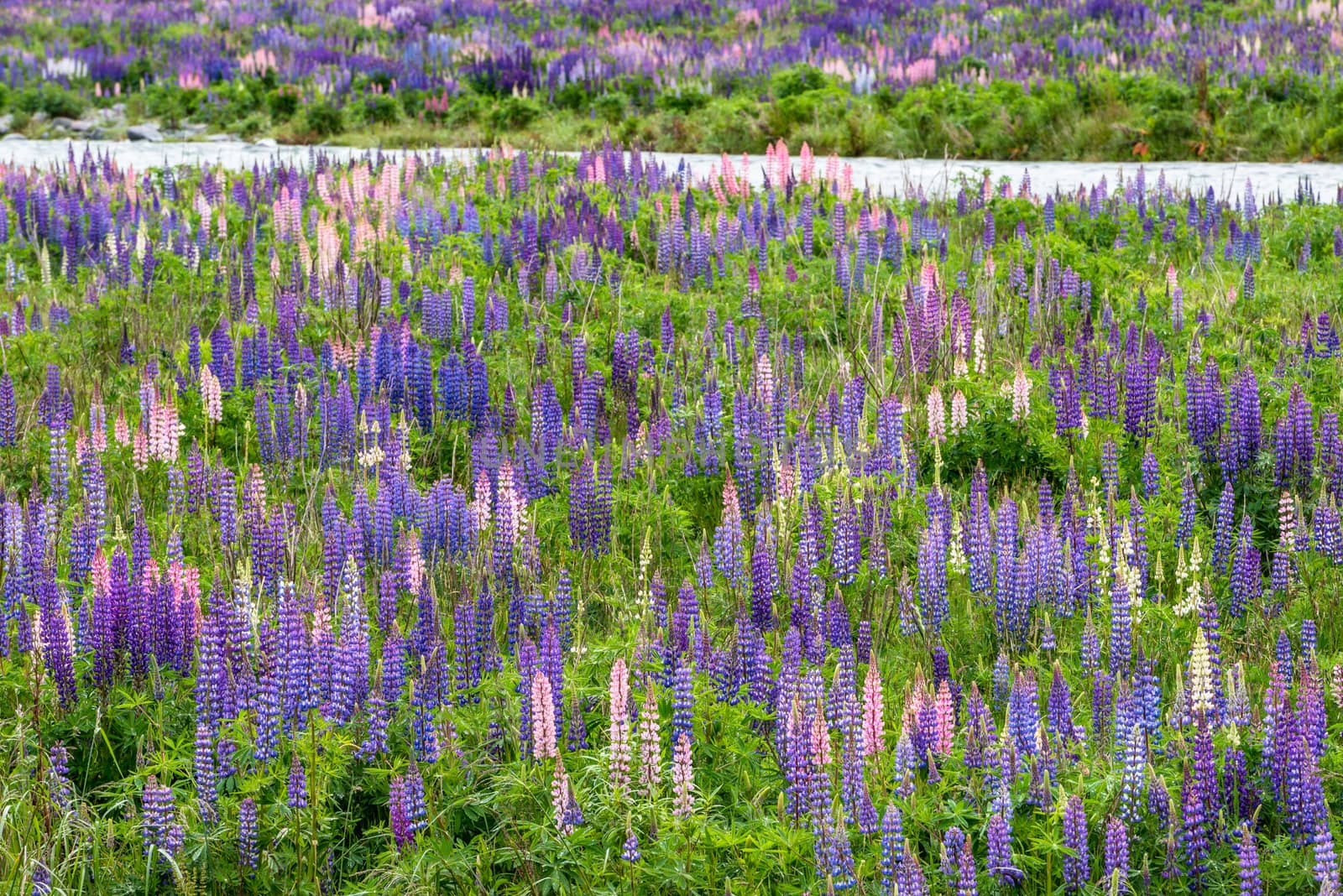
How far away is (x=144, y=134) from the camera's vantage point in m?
21.9

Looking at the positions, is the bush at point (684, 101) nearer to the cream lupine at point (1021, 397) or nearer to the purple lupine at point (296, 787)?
the cream lupine at point (1021, 397)

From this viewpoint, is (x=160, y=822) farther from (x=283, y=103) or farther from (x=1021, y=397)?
(x=283, y=103)

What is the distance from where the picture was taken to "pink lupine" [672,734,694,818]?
155 inches

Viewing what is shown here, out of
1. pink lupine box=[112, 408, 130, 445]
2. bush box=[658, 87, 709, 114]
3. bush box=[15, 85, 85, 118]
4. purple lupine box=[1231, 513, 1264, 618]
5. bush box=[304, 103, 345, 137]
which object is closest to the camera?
purple lupine box=[1231, 513, 1264, 618]

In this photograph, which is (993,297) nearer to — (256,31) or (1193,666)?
(1193,666)

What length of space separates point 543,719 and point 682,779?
1.46 ft

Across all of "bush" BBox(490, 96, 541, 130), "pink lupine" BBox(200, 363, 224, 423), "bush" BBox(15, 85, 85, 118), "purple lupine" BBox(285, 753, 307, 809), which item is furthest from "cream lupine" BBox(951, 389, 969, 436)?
"bush" BBox(15, 85, 85, 118)

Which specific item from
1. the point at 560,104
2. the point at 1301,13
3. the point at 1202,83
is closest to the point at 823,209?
the point at 1202,83

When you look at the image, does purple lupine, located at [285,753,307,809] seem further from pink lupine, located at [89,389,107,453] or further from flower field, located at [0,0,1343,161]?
flower field, located at [0,0,1343,161]

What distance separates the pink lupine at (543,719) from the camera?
4.17 meters

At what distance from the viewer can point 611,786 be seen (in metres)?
4.10

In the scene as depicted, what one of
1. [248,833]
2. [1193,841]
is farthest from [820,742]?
[248,833]

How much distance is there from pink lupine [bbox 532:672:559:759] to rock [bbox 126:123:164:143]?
62.9 feet

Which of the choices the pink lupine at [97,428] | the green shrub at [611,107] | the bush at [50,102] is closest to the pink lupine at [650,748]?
the pink lupine at [97,428]
